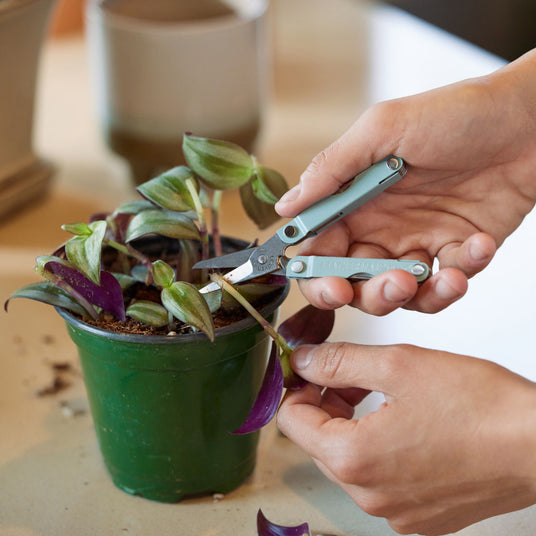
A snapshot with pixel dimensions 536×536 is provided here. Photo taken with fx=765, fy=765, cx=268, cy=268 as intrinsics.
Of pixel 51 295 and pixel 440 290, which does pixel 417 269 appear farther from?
pixel 51 295

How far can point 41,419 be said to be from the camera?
0.64m

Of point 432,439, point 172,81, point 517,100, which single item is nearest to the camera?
point 432,439

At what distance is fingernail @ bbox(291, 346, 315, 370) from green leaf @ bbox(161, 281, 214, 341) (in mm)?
68

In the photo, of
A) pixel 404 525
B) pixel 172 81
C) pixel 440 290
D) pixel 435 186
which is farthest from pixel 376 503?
pixel 172 81

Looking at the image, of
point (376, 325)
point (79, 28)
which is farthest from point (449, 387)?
point (79, 28)

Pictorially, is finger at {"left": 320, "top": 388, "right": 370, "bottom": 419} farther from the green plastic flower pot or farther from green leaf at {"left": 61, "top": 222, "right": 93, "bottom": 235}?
green leaf at {"left": 61, "top": 222, "right": 93, "bottom": 235}

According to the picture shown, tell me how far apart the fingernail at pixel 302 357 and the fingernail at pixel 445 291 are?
0.09 meters

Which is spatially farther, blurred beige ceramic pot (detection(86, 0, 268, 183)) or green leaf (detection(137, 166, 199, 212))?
blurred beige ceramic pot (detection(86, 0, 268, 183))

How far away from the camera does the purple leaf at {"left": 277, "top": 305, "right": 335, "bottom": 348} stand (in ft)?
1.77

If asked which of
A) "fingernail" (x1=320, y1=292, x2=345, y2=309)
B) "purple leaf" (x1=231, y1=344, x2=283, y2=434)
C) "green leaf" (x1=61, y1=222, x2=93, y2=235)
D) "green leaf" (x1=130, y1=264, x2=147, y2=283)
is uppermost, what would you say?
"green leaf" (x1=61, y1=222, x2=93, y2=235)

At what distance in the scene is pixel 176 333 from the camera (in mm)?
502

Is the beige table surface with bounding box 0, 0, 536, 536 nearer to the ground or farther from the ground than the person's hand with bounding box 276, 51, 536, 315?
nearer to the ground

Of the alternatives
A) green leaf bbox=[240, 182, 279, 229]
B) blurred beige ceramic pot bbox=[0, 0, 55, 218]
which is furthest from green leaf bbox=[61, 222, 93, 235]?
blurred beige ceramic pot bbox=[0, 0, 55, 218]

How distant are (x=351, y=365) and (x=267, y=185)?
0.15 m
